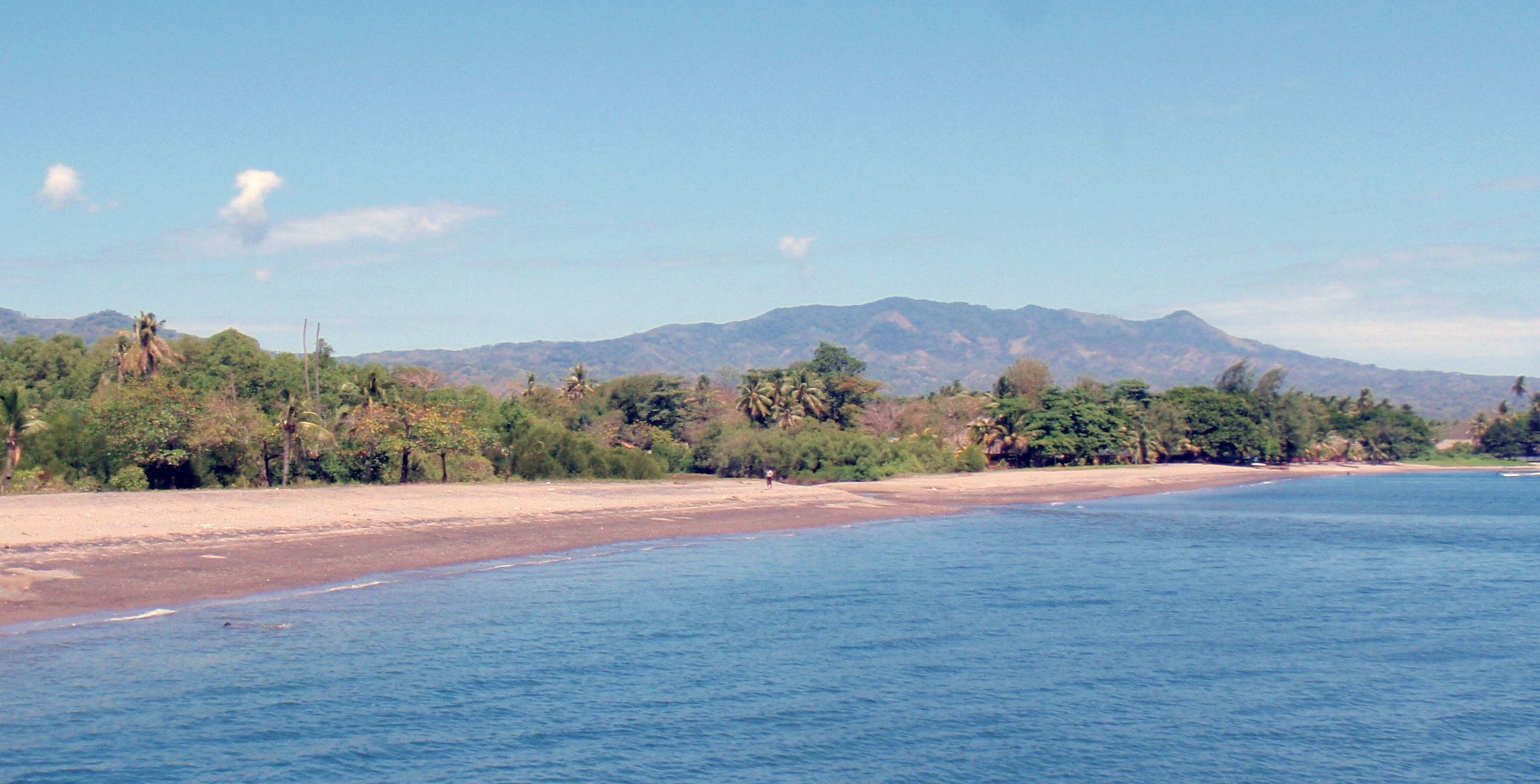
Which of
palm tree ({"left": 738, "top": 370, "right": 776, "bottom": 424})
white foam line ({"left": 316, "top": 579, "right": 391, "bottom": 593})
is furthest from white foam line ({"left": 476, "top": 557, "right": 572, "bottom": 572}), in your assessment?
palm tree ({"left": 738, "top": 370, "right": 776, "bottom": 424})

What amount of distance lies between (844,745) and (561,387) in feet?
299

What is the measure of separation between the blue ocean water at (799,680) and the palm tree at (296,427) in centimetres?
2016

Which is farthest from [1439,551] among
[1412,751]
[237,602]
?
[237,602]

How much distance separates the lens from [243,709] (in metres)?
15.6

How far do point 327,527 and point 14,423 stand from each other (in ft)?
49.6

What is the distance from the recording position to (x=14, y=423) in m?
38.4

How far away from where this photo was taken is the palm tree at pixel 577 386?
9862 centimetres

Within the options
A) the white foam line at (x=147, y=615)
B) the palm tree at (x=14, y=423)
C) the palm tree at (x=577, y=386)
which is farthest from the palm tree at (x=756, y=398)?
the white foam line at (x=147, y=615)

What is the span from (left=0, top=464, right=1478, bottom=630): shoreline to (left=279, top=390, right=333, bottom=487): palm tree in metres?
3.01

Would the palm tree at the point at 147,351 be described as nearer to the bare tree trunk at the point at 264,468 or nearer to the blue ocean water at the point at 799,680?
the bare tree trunk at the point at 264,468

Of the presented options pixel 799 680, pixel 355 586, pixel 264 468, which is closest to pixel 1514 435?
pixel 264 468

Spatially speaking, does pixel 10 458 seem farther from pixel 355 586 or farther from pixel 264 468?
pixel 355 586

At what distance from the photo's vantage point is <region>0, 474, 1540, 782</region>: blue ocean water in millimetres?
14109

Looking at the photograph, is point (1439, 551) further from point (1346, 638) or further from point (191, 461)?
point (191, 461)
